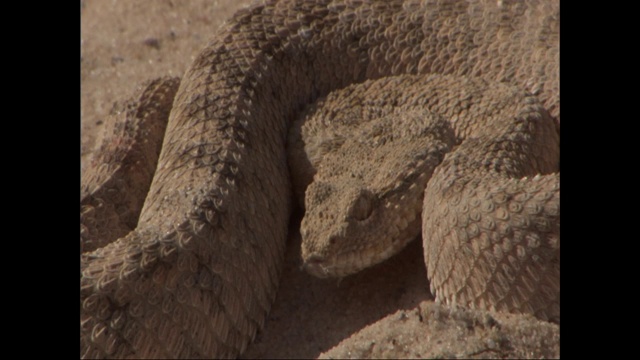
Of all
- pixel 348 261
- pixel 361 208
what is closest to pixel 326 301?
pixel 348 261

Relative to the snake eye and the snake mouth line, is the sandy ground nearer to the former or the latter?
the snake mouth line

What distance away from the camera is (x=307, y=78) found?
18.1ft

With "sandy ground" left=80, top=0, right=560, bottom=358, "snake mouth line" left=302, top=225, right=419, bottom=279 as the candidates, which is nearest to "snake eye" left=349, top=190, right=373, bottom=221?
"snake mouth line" left=302, top=225, right=419, bottom=279

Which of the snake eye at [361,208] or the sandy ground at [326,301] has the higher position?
the snake eye at [361,208]

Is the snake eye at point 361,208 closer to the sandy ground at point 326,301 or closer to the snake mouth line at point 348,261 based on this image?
the snake mouth line at point 348,261

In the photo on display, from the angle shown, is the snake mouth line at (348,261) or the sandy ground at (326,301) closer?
the sandy ground at (326,301)

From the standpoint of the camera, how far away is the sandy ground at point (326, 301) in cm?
346

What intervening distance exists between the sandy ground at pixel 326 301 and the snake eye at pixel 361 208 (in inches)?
15.5

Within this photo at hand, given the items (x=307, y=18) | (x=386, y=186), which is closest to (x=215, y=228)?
(x=386, y=186)

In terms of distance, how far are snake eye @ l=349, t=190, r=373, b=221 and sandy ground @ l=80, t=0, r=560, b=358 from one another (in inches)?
15.5

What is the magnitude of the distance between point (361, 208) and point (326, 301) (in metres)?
0.56

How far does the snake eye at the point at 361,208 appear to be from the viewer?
14.1 feet

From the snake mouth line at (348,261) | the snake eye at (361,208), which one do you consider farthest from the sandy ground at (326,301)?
the snake eye at (361,208)

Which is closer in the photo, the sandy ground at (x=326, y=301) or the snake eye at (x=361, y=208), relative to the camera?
the sandy ground at (x=326, y=301)
